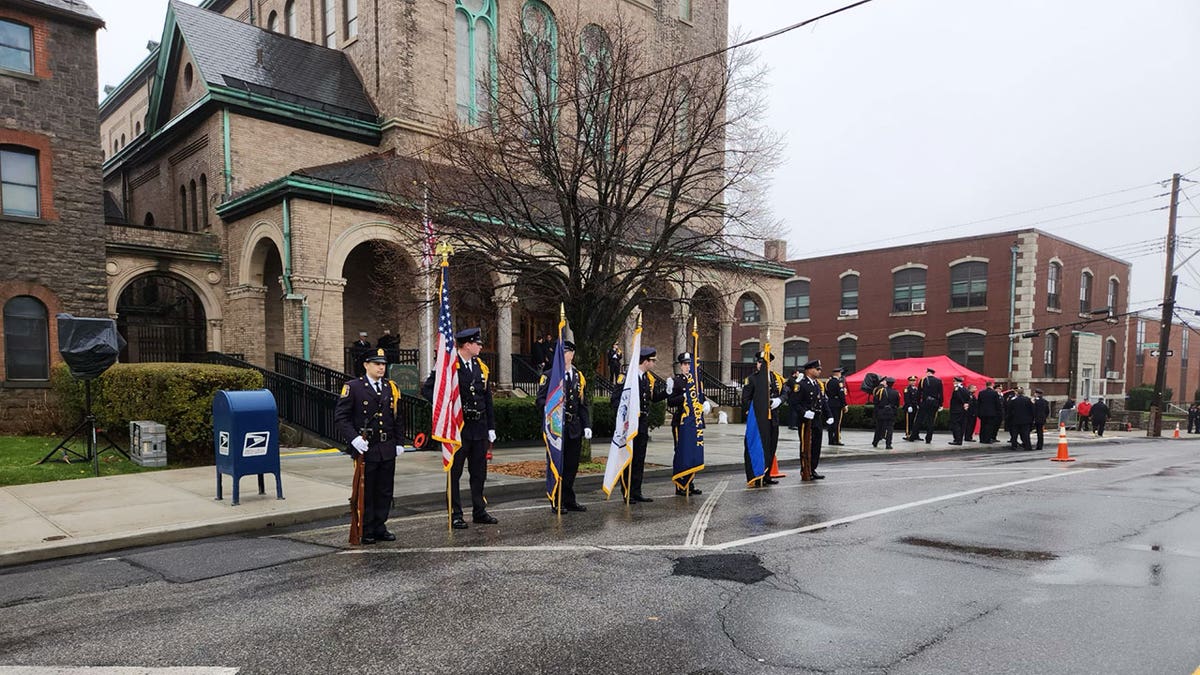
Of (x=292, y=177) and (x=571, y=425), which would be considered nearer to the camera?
(x=571, y=425)

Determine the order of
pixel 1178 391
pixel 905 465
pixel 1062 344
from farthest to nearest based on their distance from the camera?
1. pixel 1178 391
2. pixel 1062 344
3. pixel 905 465

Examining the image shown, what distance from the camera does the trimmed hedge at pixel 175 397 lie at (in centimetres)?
1150

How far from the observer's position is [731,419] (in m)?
27.0

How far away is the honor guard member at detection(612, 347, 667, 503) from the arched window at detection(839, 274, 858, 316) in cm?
3640

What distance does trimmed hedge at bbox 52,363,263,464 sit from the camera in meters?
11.5

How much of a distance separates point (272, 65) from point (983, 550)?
83.8 feet

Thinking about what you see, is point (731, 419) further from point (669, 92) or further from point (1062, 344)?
point (1062, 344)

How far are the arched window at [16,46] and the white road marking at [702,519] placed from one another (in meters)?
20.5

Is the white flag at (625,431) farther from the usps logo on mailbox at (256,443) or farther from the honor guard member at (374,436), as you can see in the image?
the usps logo on mailbox at (256,443)

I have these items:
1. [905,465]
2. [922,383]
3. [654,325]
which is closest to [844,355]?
[654,325]

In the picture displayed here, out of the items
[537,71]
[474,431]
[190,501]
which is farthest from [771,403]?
[190,501]

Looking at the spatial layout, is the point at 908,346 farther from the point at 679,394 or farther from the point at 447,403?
the point at 447,403

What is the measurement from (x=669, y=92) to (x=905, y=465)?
932cm

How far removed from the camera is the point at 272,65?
77.7 feet
